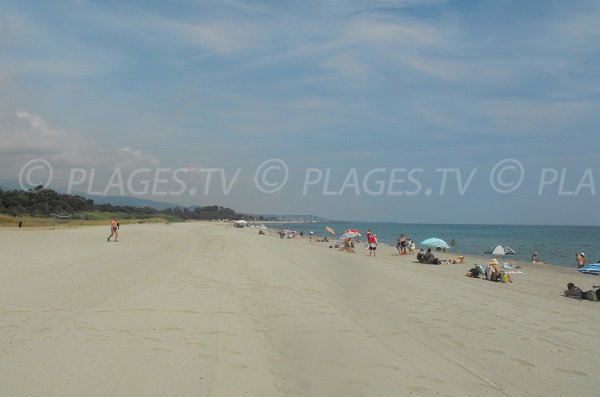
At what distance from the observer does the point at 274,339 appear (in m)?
7.46

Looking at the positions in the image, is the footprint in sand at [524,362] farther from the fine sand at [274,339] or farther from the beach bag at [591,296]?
the beach bag at [591,296]

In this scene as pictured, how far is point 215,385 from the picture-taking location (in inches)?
207

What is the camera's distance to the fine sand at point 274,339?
5.49m

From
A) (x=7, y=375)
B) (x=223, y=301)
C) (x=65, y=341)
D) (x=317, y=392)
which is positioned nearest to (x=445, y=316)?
(x=223, y=301)

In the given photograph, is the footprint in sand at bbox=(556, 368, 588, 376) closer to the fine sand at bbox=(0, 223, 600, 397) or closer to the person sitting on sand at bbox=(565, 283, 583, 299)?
the fine sand at bbox=(0, 223, 600, 397)

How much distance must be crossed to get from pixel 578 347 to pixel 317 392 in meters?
5.10

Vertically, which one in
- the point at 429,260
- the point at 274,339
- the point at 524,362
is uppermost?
the point at 429,260

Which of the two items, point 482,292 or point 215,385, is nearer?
point 215,385

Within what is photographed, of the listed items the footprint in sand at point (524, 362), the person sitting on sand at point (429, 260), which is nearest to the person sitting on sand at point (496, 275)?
the person sitting on sand at point (429, 260)

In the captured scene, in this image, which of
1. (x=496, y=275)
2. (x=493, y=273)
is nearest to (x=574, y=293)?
(x=496, y=275)

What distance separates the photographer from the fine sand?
5488mm

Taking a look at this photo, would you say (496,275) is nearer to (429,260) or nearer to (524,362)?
(429,260)

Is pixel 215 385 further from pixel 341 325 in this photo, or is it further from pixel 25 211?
pixel 25 211

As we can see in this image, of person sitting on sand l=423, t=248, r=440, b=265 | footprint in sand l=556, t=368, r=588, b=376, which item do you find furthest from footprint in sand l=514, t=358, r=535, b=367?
person sitting on sand l=423, t=248, r=440, b=265
